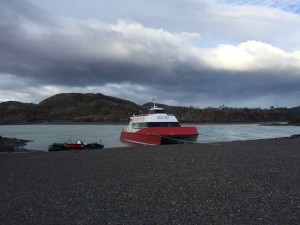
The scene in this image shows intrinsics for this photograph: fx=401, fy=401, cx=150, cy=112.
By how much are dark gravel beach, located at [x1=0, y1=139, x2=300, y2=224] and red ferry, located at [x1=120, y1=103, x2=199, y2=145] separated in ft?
62.7

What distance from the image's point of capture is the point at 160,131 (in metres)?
36.6

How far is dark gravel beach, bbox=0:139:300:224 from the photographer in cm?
864

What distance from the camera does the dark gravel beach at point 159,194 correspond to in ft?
28.3

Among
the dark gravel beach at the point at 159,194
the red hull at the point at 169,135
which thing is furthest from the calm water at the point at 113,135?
the dark gravel beach at the point at 159,194

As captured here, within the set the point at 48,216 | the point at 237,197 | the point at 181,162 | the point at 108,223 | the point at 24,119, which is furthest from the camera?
the point at 24,119

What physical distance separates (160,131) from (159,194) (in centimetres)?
2579

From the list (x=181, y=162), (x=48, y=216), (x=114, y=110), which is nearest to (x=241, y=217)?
(x=48, y=216)

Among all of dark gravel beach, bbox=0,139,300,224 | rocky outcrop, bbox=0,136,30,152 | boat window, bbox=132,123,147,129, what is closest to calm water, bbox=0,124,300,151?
rocky outcrop, bbox=0,136,30,152

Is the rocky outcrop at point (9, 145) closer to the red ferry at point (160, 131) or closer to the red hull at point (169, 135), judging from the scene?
the red ferry at point (160, 131)

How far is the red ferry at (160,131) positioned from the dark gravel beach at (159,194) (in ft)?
62.7

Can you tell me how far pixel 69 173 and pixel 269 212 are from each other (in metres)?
9.44

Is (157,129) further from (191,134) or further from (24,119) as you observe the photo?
(24,119)

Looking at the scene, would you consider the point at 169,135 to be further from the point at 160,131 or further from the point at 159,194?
the point at 159,194

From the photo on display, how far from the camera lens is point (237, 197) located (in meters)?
→ 10.1
